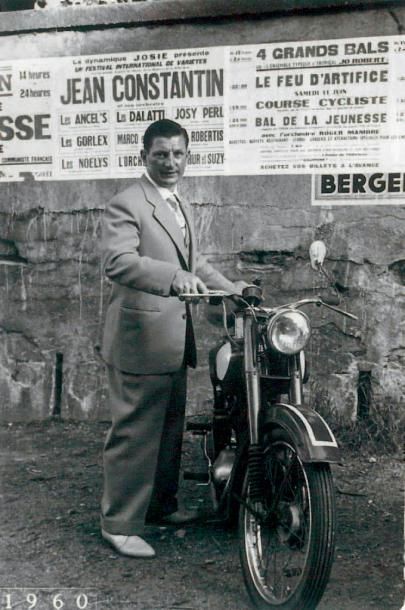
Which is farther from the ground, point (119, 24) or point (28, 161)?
point (119, 24)

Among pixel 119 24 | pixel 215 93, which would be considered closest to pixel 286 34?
pixel 215 93

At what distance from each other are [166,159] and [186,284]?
54 centimetres

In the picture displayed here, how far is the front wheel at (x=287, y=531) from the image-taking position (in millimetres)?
1556

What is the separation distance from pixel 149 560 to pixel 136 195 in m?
1.17

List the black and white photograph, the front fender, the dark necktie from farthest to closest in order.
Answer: the dark necktie < the black and white photograph < the front fender

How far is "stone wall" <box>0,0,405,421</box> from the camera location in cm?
224

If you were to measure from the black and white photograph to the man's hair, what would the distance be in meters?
0.01

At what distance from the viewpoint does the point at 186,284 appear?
5.60 feet

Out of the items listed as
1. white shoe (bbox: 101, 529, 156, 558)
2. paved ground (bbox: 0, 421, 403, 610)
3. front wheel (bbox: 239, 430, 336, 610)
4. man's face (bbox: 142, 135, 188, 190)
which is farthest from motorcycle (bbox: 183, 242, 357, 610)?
man's face (bbox: 142, 135, 188, 190)

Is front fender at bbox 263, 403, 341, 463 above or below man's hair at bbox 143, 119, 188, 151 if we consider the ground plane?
below

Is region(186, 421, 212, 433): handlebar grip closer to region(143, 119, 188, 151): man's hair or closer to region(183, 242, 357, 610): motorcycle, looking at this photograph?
region(183, 242, 357, 610): motorcycle

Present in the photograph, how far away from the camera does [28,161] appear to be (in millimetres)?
2289

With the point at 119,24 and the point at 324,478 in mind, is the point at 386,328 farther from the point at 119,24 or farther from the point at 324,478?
the point at 119,24

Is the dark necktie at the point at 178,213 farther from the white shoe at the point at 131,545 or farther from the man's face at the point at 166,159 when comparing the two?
the white shoe at the point at 131,545
